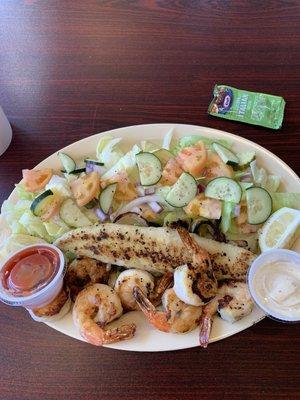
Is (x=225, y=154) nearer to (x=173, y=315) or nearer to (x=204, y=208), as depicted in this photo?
(x=204, y=208)

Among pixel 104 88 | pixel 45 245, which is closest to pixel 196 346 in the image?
pixel 45 245

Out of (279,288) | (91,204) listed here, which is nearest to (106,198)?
(91,204)

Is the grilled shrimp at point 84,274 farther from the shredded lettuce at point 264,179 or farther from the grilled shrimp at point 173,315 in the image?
the shredded lettuce at point 264,179

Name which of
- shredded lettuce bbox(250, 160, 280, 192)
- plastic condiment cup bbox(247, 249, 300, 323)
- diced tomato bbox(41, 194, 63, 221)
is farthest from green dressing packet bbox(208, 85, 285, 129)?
diced tomato bbox(41, 194, 63, 221)

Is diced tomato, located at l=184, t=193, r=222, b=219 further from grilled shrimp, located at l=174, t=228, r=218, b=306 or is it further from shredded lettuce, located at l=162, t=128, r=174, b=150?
shredded lettuce, located at l=162, t=128, r=174, b=150

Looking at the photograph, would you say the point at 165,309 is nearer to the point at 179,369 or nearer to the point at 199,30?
the point at 179,369

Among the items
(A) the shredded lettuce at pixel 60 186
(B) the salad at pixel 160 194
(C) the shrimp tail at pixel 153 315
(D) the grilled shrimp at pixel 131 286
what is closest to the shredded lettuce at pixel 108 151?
(B) the salad at pixel 160 194

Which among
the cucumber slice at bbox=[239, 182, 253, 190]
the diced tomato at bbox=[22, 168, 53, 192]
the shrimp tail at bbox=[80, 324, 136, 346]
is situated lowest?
the shrimp tail at bbox=[80, 324, 136, 346]
